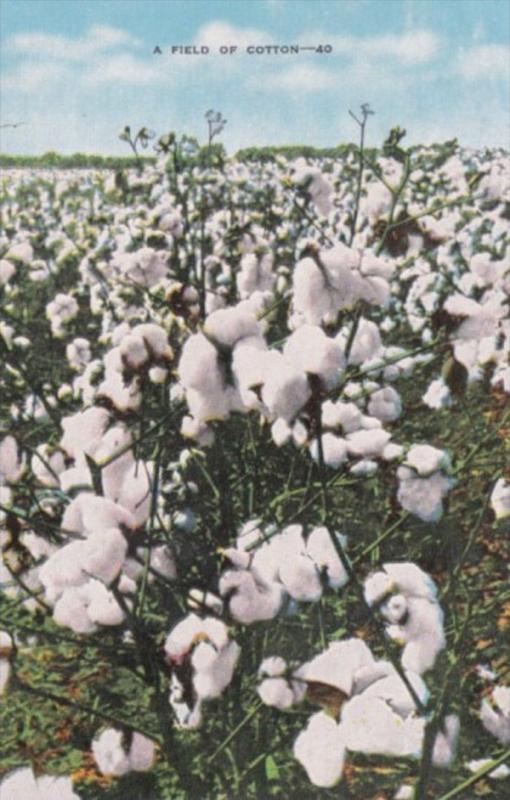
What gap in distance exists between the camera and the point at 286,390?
133cm

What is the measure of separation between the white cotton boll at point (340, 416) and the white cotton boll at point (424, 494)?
191 millimetres

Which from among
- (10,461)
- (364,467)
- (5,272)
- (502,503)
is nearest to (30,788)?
(10,461)

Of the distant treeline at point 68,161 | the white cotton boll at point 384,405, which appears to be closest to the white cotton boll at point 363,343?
the white cotton boll at point 384,405

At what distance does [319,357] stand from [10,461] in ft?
3.25

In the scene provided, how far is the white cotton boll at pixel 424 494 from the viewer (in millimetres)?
1995

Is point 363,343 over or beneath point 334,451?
over

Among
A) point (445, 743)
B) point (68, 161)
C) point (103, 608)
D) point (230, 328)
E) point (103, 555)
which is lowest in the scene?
point (445, 743)

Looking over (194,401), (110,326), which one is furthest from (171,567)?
(110,326)

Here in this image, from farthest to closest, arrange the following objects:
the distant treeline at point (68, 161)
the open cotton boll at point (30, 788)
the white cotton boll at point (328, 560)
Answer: the distant treeline at point (68, 161), the white cotton boll at point (328, 560), the open cotton boll at point (30, 788)

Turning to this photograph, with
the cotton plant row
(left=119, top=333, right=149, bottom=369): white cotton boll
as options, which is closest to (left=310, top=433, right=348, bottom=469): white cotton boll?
the cotton plant row

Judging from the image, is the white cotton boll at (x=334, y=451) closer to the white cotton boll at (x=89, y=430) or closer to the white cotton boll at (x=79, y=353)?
the white cotton boll at (x=89, y=430)

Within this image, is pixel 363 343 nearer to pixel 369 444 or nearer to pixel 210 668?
pixel 369 444

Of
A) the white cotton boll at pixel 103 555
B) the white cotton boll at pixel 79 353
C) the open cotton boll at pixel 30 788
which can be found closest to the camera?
the open cotton boll at pixel 30 788

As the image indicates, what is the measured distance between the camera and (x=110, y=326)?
609cm
